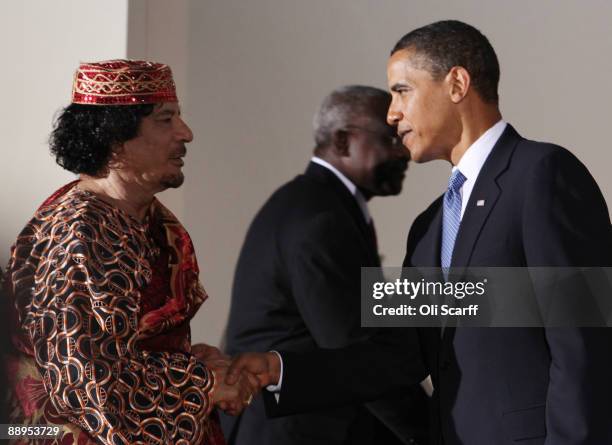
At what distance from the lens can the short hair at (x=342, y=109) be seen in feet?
A: 13.8

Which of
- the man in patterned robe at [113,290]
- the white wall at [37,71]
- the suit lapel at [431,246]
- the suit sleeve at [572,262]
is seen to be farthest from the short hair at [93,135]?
the white wall at [37,71]

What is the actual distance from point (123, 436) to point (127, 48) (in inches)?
71.0

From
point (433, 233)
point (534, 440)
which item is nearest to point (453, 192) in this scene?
point (433, 233)

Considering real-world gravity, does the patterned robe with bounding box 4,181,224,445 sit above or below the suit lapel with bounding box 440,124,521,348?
below

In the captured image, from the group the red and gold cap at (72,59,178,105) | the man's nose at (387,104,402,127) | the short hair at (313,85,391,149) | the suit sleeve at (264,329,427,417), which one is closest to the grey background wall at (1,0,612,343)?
the short hair at (313,85,391,149)

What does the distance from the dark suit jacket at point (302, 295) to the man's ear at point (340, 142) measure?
280 mm

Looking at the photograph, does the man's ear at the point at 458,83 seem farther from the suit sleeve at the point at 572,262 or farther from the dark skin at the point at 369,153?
the dark skin at the point at 369,153

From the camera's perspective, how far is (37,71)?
12.7ft

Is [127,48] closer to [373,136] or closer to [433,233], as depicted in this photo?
[373,136]

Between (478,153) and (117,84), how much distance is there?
34.4 inches

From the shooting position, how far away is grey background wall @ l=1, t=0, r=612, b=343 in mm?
5258

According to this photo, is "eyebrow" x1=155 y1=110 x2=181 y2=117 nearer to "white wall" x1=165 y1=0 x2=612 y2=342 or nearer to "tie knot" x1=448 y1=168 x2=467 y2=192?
"tie knot" x1=448 y1=168 x2=467 y2=192

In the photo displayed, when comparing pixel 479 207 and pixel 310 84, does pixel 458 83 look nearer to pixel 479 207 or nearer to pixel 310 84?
pixel 479 207

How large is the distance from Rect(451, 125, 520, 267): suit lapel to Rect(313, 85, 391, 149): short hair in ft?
4.91
